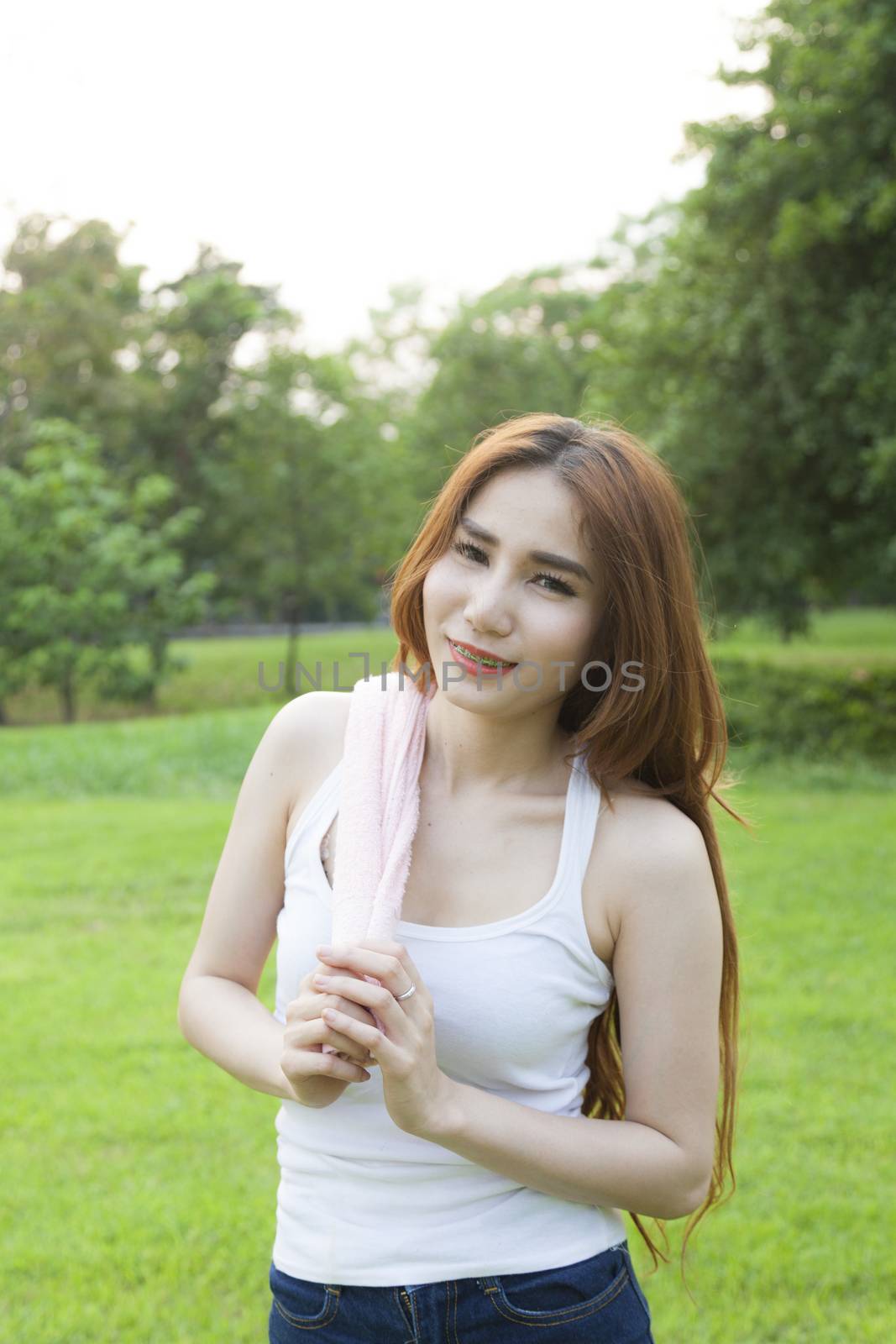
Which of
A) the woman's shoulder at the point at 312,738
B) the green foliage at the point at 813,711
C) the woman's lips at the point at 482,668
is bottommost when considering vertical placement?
the green foliage at the point at 813,711

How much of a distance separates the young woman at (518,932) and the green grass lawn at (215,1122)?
1.41ft

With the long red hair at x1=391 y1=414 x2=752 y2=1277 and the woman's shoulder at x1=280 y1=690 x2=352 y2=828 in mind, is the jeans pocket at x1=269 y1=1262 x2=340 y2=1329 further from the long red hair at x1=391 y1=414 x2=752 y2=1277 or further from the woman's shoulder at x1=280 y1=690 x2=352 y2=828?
the woman's shoulder at x1=280 y1=690 x2=352 y2=828

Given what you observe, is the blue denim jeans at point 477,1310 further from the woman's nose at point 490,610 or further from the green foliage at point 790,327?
the green foliage at point 790,327

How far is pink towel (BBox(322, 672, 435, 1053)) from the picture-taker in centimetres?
143

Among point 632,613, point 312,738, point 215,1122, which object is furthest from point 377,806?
point 215,1122

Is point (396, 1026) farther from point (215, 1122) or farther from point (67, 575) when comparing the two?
point (67, 575)

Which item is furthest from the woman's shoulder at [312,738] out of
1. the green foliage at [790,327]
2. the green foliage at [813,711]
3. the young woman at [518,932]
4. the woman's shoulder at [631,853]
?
the green foliage at [790,327]

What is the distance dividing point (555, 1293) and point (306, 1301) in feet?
1.02

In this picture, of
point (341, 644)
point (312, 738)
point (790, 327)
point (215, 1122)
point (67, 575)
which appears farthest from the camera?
point (341, 644)

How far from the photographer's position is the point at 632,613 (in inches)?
60.6

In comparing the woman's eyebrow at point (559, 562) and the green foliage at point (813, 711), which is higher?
the woman's eyebrow at point (559, 562)

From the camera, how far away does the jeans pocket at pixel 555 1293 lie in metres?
1.45

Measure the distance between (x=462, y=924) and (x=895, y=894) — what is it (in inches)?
201

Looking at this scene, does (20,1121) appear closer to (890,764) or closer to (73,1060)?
(73,1060)
